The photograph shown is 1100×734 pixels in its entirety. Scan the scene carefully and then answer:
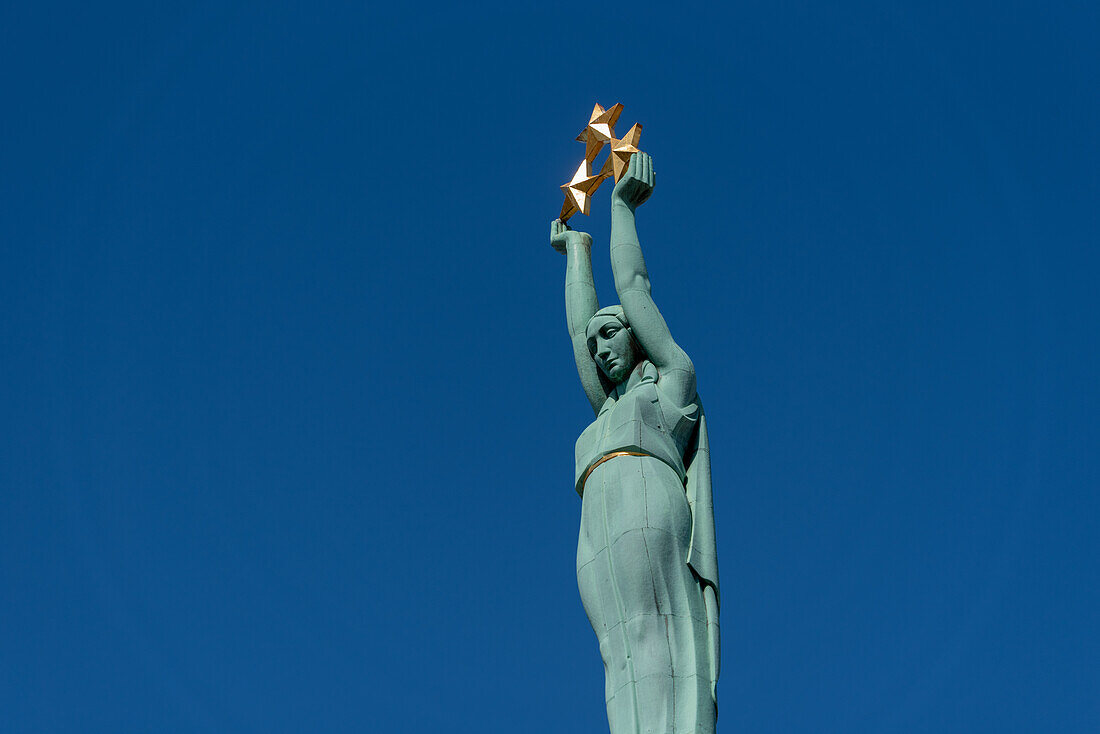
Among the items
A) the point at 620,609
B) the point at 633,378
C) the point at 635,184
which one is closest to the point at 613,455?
the point at 633,378

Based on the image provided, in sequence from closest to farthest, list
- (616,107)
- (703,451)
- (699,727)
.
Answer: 1. (699,727)
2. (703,451)
3. (616,107)

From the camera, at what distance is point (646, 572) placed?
1552cm

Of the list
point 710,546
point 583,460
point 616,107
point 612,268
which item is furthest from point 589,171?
point 710,546

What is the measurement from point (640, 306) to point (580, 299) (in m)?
1.45

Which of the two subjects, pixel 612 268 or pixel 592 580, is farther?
pixel 612 268

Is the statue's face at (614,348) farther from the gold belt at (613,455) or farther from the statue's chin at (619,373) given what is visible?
the gold belt at (613,455)

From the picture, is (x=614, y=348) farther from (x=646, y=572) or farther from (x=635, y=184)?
(x=646, y=572)

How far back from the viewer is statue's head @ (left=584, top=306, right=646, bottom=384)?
57.2ft

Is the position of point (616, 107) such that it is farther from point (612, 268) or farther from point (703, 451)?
point (703, 451)

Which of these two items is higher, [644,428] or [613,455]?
[644,428]

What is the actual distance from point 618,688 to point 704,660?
91 centimetres

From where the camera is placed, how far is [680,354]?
17.2 m

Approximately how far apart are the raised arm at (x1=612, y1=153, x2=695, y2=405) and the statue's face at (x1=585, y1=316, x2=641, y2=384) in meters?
0.18

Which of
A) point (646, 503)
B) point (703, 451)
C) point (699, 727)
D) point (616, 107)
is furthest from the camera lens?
point (616, 107)
